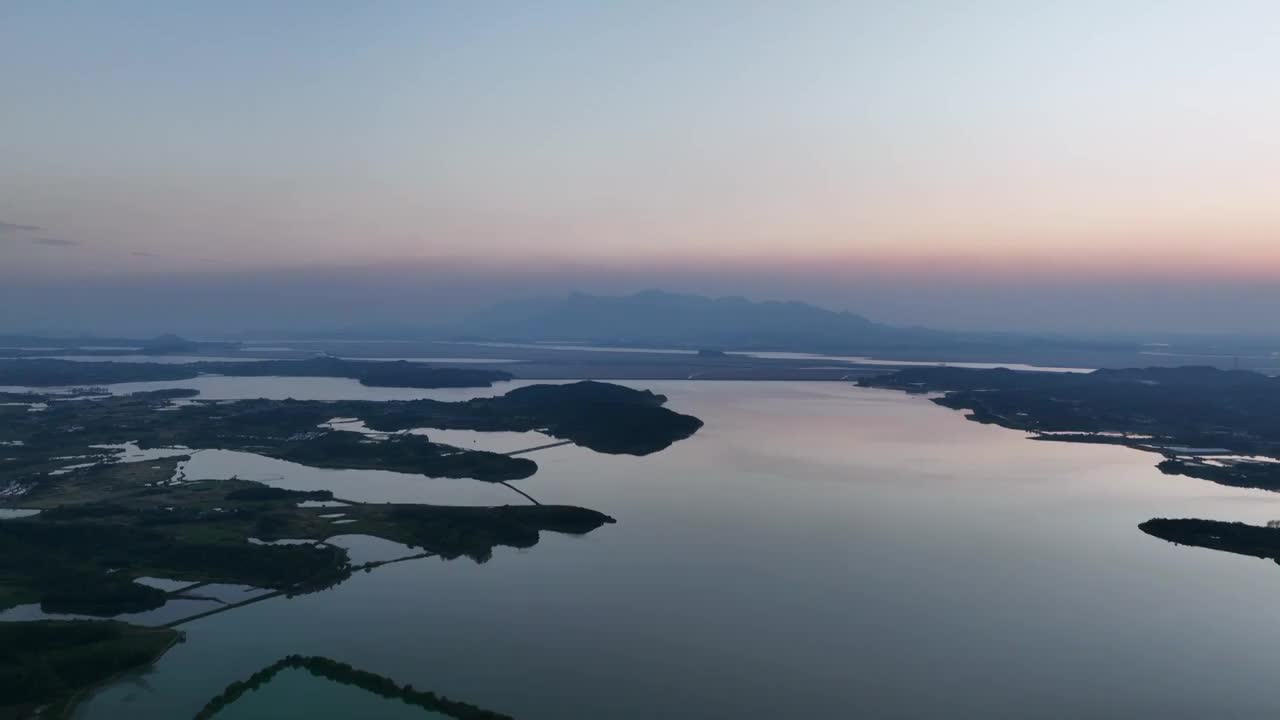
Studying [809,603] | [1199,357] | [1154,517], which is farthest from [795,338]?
[809,603]

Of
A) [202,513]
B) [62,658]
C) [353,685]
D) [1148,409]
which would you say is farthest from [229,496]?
[1148,409]

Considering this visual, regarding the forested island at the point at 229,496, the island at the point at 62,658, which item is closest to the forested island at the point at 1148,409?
the forested island at the point at 229,496

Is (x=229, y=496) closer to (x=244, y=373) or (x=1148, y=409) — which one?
(x=1148, y=409)

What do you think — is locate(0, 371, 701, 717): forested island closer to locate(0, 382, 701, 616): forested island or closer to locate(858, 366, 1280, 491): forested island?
locate(0, 382, 701, 616): forested island

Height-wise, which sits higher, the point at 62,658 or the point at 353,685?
the point at 62,658

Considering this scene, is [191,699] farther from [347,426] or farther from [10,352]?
[10,352]

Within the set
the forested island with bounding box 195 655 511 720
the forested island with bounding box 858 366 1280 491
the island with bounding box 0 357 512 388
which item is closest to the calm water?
the forested island with bounding box 195 655 511 720

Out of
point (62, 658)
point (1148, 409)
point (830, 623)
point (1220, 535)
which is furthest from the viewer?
point (1148, 409)
